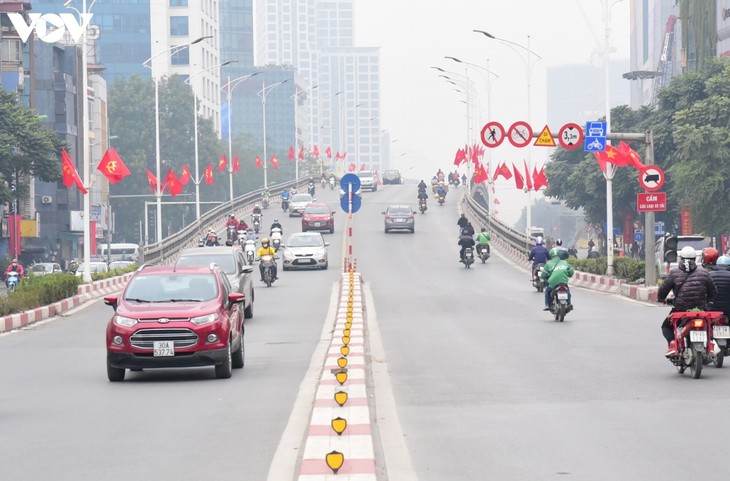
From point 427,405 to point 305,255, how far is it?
3526cm

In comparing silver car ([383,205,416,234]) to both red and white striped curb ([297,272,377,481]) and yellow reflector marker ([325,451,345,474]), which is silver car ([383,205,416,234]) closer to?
red and white striped curb ([297,272,377,481])

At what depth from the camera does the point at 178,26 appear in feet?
477

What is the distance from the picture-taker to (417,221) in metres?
79.5

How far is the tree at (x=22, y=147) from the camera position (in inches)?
2256

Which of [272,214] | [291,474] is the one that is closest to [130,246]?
[272,214]

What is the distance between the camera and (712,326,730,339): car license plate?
1656cm

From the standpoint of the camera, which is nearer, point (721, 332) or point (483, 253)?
point (721, 332)

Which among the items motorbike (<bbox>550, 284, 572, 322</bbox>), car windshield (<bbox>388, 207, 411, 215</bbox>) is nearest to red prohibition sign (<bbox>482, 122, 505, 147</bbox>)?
motorbike (<bbox>550, 284, 572, 322</bbox>)

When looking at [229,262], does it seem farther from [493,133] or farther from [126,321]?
[493,133]

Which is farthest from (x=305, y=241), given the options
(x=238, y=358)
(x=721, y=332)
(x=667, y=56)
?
(x=667, y=56)

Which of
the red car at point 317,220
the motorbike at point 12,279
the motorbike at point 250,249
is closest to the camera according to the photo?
the motorbike at point 12,279

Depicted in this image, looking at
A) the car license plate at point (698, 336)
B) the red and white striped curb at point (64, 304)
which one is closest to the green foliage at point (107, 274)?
the red and white striped curb at point (64, 304)

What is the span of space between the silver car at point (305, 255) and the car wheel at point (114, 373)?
32.0 m

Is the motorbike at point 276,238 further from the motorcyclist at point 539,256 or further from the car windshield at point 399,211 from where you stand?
the motorcyclist at point 539,256
